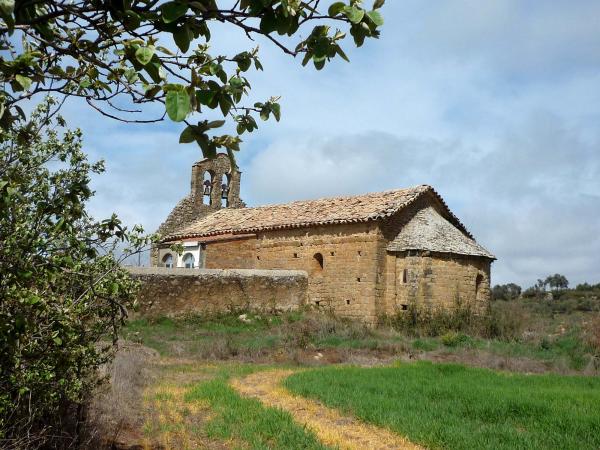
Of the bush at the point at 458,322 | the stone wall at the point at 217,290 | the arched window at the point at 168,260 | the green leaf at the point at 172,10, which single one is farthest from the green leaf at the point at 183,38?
the arched window at the point at 168,260

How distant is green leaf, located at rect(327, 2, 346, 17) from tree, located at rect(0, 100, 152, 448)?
5.49ft

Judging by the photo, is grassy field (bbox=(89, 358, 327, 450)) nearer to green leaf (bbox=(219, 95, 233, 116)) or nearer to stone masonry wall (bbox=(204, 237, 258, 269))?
green leaf (bbox=(219, 95, 233, 116))

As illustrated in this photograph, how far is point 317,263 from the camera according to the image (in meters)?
21.0

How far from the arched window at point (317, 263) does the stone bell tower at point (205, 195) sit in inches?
309

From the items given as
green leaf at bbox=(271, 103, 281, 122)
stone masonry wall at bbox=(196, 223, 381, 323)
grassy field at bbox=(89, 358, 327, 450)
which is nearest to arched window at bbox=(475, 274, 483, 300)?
stone masonry wall at bbox=(196, 223, 381, 323)

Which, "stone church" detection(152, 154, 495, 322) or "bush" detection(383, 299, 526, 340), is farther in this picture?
"stone church" detection(152, 154, 495, 322)

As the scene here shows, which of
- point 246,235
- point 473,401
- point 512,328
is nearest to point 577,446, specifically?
point 473,401

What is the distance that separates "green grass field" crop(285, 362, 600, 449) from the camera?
22.0ft

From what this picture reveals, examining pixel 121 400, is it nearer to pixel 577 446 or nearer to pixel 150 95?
pixel 577 446

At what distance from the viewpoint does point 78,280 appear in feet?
16.3

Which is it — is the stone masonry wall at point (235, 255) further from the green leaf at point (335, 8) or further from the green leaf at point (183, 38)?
the green leaf at point (183, 38)

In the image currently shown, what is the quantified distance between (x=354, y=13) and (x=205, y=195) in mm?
26402

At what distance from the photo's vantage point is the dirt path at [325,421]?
6734 mm

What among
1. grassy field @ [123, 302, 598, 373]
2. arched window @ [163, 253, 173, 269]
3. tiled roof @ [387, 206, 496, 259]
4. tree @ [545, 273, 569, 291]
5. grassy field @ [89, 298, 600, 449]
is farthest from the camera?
tree @ [545, 273, 569, 291]
